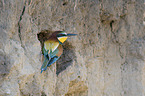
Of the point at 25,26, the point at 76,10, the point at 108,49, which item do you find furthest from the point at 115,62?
the point at 25,26

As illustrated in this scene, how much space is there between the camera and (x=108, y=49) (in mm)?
2840

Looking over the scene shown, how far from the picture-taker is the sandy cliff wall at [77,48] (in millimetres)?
1601

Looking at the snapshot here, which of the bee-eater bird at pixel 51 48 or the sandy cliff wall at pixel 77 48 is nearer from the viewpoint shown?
the sandy cliff wall at pixel 77 48

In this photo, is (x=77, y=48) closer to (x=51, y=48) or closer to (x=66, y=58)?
(x=66, y=58)

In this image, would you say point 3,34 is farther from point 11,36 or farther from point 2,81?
point 2,81

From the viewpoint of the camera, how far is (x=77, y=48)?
7.86 ft

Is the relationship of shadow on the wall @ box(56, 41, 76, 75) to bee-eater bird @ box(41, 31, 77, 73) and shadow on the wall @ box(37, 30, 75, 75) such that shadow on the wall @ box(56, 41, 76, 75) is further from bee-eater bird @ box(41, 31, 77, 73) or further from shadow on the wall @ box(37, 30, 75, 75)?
bee-eater bird @ box(41, 31, 77, 73)

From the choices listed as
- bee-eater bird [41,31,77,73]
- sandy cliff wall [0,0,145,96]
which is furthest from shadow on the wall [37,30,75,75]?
bee-eater bird [41,31,77,73]

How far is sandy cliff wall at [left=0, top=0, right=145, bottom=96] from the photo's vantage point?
5.25 feet

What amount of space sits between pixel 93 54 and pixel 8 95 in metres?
1.33

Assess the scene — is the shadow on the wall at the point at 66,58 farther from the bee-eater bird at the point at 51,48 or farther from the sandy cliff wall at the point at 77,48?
the bee-eater bird at the point at 51,48

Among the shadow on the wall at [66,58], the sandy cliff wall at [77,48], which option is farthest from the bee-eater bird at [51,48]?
the shadow on the wall at [66,58]

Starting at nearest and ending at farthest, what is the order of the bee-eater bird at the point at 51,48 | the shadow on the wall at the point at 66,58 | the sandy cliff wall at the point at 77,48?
1. the sandy cliff wall at the point at 77,48
2. the bee-eater bird at the point at 51,48
3. the shadow on the wall at the point at 66,58

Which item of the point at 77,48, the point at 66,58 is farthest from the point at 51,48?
the point at 77,48
